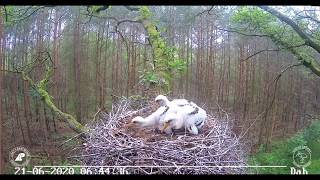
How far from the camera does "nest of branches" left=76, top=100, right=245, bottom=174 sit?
246 centimetres

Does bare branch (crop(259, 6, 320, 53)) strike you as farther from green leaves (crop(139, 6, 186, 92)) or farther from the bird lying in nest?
Answer: the bird lying in nest

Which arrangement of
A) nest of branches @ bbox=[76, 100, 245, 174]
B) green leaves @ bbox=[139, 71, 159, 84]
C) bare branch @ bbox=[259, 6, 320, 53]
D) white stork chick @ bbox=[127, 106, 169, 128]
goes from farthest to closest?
bare branch @ bbox=[259, 6, 320, 53] < green leaves @ bbox=[139, 71, 159, 84] < white stork chick @ bbox=[127, 106, 169, 128] < nest of branches @ bbox=[76, 100, 245, 174]

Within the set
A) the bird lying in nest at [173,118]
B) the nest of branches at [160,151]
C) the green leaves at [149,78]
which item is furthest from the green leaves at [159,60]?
the nest of branches at [160,151]

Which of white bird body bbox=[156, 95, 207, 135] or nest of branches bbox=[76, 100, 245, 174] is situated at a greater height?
white bird body bbox=[156, 95, 207, 135]

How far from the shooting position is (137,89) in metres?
2.76

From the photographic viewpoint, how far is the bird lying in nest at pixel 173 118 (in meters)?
2.56

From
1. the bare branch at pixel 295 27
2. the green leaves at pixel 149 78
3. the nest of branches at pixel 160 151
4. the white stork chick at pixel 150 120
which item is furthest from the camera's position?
the bare branch at pixel 295 27

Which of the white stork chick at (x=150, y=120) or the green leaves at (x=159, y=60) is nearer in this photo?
the white stork chick at (x=150, y=120)

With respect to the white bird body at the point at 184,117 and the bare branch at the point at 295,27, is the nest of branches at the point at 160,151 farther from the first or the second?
the bare branch at the point at 295,27

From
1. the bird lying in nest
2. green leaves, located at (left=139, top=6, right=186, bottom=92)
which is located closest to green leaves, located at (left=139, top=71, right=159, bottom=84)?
green leaves, located at (left=139, top=6, right=186, bottom=92)

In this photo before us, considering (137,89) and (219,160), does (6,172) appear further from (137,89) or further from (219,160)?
(219,160)

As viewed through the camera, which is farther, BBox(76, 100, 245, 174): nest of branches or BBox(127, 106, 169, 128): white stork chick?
BBox(127, 106, 169, 128): white stork chick

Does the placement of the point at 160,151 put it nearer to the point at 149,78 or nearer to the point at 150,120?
the point at 150,120

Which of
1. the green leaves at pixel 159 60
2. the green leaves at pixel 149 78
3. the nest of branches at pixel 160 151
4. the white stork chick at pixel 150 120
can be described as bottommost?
the nest of branches at pixel 160 151
